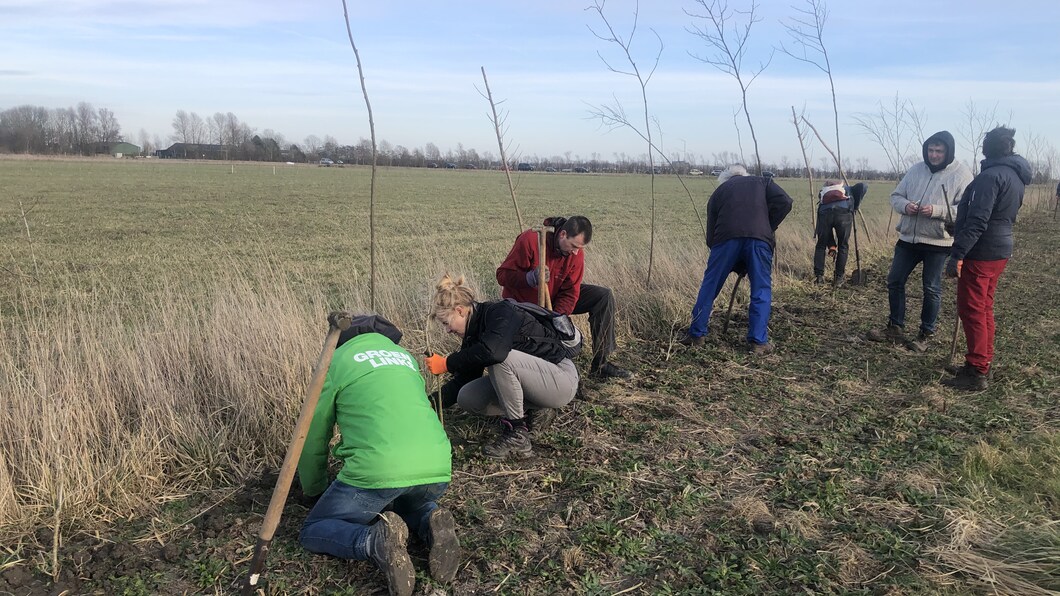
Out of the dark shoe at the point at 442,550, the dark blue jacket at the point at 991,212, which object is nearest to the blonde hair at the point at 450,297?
the dark shoe at the point at 442,550

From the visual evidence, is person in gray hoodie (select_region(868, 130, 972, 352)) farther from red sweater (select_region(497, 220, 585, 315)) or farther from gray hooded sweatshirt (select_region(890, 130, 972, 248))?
red sweater (select_region(497, 220, 585, 315))

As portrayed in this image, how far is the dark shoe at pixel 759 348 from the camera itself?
17.2ft

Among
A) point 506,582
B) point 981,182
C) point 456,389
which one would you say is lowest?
point 506,582

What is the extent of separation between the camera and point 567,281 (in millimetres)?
4555

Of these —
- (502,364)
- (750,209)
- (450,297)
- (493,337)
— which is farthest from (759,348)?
(450,297)

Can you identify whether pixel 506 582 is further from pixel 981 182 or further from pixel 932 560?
pixel 981 182

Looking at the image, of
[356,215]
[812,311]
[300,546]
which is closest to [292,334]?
[300,546]

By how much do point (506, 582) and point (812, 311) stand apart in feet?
17.4

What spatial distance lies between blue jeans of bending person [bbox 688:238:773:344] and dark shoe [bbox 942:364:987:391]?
1327 millimetres

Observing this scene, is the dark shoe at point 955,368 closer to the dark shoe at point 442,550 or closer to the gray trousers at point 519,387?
the gray trousers at point 519,387

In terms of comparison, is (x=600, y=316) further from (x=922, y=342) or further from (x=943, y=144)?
(x=943, y=144)

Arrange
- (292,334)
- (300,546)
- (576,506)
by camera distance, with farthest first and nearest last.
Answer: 1. (292,334)
2. (576,506)
3. (300,546)

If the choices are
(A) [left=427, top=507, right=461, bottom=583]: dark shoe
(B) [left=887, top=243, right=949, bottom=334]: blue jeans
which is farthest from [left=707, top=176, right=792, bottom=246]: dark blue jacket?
(A) [left=427, top=507, right=461, bottom=583]: dark shoe

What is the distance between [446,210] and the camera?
2342 cm
